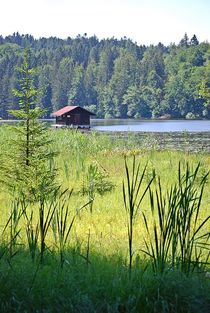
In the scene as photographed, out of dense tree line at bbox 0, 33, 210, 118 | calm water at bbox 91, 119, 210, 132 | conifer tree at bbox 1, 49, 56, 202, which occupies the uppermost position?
dense tree line at bbox 0, 33, 210, 118

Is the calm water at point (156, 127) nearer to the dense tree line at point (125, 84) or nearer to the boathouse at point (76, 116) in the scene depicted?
the boathouse at point (76, 116)

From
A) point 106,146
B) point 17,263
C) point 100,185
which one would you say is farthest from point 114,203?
point 106,146

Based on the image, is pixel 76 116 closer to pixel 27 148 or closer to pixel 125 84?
pixel 27 148

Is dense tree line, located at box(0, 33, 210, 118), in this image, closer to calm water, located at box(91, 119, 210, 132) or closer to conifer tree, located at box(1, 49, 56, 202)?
calm water, located at box(91, 119, 210, 132)

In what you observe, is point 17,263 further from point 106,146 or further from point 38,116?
point 106,146

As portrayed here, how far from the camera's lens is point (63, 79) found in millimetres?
153750

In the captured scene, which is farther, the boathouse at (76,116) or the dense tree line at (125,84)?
the dense tree line at (125,84)

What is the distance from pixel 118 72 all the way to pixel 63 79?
58.1 ft

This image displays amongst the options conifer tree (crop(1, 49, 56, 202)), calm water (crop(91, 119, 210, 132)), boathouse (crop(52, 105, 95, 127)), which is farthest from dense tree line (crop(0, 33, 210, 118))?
conifer tree (crop(1, 49, 56, 202))

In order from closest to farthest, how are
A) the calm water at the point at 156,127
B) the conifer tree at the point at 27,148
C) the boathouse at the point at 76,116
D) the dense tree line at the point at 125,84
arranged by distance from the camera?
the conifer tree at the point at 27,148
the calm water at the point at 156,127
the boathouse at the point at 76,116
the dense tree line at the point at 125,84

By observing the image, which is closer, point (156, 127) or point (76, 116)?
point (76, 116)

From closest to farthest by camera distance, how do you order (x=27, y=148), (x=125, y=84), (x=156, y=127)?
(x=27, y=148), (x=156, y=127), (x=125, y=84)

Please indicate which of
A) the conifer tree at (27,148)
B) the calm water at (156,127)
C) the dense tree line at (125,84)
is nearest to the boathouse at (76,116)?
the calm water at (156,127)

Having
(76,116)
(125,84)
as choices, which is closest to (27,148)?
(76,116)
